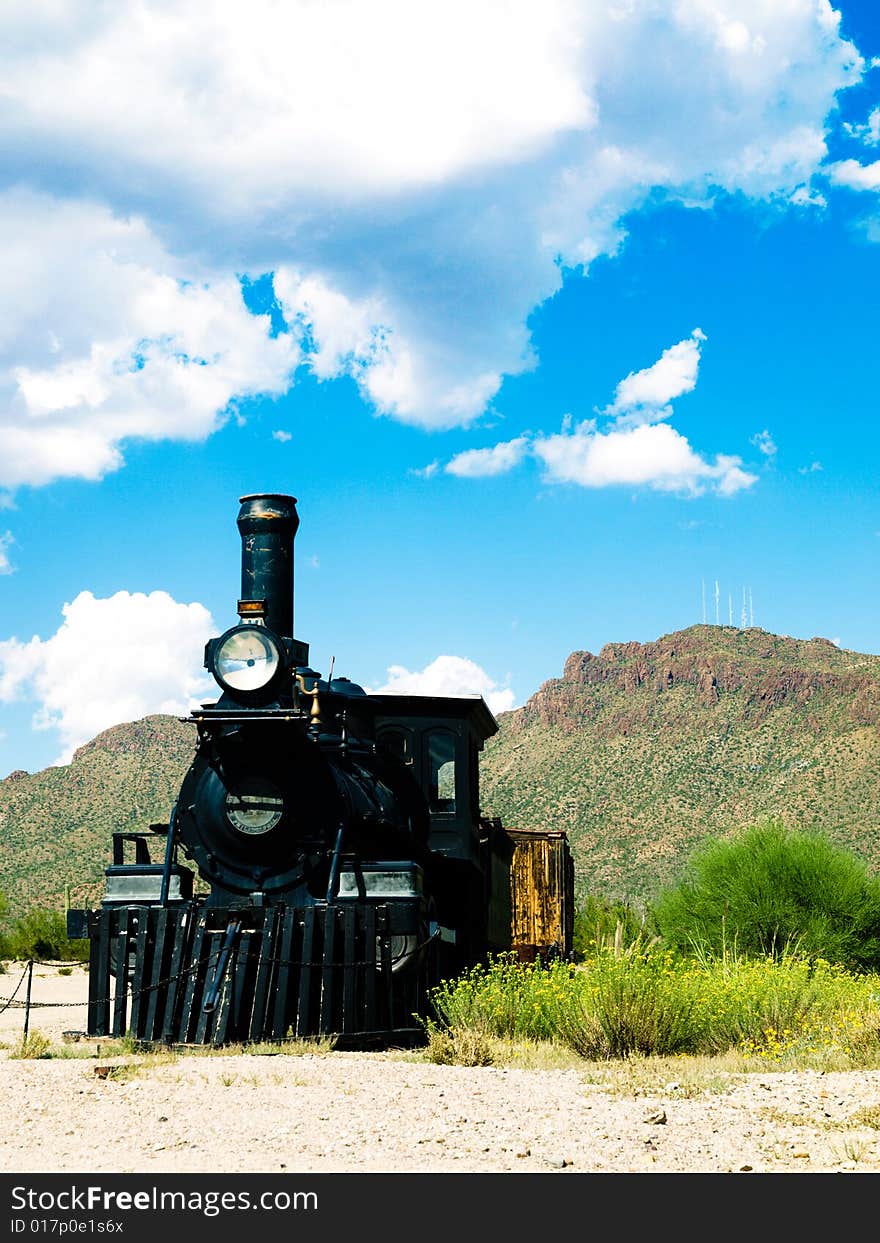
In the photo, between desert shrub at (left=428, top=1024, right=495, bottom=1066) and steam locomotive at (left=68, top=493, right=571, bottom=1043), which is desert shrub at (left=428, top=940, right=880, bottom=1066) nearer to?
desert shrub at (left=428, top=1024, right=495, bottom=1066)

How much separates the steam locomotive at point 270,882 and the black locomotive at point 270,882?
0.05ft

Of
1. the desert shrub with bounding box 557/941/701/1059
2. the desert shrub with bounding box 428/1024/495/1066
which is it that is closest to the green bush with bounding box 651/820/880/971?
the desert shrub with bounding box 557/941/701/1059

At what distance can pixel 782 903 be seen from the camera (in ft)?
81.8

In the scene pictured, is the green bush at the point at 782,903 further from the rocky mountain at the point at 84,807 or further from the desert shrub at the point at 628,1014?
the rocky mountain at the point at 84,807

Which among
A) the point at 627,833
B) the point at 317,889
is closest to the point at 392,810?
the point at 317,889

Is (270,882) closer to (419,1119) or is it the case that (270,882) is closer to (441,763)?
(441,763)

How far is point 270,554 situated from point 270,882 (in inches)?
144

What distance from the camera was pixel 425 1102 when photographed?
30.1 ft

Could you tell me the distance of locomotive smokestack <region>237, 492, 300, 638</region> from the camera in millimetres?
15445

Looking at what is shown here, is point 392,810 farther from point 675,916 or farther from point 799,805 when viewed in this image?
point 799,805

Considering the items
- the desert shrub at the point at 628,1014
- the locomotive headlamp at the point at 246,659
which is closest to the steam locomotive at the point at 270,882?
the locomotive headlamp at the point at 246,659

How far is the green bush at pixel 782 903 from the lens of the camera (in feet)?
80.0

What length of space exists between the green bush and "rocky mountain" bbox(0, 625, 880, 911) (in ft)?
96.0
